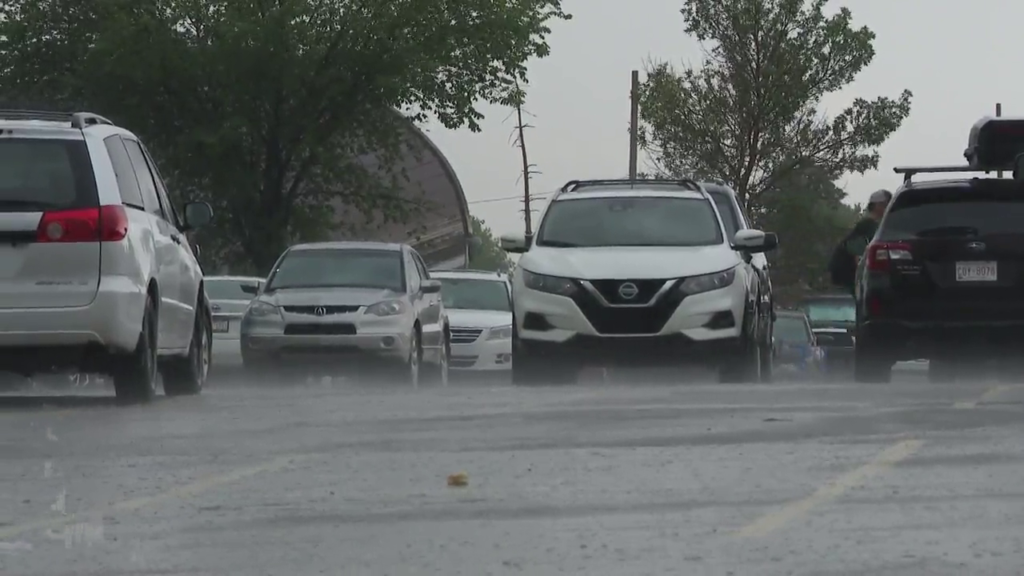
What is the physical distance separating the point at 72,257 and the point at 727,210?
9948 millimetres

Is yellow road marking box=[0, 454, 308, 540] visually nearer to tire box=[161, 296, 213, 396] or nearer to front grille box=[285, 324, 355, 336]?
tire box=[161, 296, 213, 396]

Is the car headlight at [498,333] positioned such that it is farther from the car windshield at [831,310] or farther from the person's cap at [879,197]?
the car windshield at [831,310]

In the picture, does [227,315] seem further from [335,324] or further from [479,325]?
[335,324]

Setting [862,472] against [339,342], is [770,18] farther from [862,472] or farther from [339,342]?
[862,472]

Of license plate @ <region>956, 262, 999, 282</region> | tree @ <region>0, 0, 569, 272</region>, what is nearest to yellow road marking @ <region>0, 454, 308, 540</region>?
license plate @ <region>956, 262, 999, 282</region>

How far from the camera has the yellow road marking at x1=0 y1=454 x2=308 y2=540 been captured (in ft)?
27.2

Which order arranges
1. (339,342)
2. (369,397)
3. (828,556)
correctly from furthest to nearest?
(339,342) → (369,397) → (828,556)

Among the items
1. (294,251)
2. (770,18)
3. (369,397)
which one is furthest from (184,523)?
(770,18)

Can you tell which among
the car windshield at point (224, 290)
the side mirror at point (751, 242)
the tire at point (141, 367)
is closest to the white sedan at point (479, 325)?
the car windshield at point (224, 290)

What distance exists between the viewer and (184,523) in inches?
327

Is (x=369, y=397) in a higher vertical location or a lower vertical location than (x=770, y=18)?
lower

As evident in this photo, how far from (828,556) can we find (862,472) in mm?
2376

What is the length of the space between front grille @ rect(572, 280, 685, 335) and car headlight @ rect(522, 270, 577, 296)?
94 mm

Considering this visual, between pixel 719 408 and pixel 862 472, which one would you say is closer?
pixel 862 472
